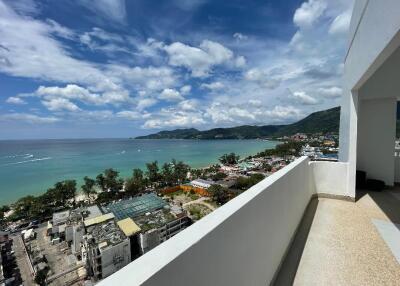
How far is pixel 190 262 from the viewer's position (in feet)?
2.26

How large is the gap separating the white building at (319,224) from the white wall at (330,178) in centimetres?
1

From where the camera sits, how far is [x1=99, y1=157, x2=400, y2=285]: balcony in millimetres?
678

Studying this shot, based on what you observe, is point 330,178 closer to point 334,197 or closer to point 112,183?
point 334,197

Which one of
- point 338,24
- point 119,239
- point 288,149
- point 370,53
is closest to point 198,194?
point 119,239

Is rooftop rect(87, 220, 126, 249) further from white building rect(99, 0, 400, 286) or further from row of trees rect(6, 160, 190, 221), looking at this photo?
row of trees rect(6, 160, 190, 221)

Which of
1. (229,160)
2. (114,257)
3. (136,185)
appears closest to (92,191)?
(136,185)

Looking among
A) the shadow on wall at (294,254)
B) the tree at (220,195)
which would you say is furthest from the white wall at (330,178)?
the tree at (220,195)

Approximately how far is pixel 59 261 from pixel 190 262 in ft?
50.9

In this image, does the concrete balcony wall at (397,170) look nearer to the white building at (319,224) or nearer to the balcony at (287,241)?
the white building at (319,224)

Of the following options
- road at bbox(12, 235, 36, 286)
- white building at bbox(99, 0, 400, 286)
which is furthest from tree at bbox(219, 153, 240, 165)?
white building at bbox(99, 0, 400, 286)

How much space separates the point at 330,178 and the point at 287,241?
206 centimetres

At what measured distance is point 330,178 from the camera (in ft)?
11.6

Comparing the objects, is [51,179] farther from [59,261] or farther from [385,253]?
[385,253]

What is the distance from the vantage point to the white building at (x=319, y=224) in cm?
75
